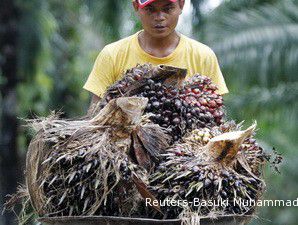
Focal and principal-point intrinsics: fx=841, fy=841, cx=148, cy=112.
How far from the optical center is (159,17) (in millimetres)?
3971

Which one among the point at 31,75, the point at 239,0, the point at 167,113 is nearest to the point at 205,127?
the point at 167,113

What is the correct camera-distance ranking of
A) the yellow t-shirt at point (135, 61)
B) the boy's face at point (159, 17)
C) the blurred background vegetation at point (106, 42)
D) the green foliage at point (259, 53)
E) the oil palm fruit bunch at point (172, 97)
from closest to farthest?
the oil palm fruit bunch at point (172, 97), the boy's face at point (159, 17), the yellow t-shirt at point (135, 61), the blurred background vegetation at point (106, 42), the green foliage at point (259, 53)

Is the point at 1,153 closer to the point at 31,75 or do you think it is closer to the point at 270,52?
the point at 31,75

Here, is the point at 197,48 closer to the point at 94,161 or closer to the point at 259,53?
the point at 94,161

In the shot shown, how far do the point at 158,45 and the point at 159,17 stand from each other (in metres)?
0.19

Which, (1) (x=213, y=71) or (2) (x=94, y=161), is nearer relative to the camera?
(2) (x=94, y=161)

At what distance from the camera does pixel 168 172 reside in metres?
3.38

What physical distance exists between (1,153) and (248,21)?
3439 millimetres

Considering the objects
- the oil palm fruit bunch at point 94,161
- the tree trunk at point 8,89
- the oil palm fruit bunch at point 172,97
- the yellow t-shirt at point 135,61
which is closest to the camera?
the oil palm fruit bunch at point 94,161

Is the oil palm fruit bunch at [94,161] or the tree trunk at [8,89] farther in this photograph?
the tree trunk at [8,89]

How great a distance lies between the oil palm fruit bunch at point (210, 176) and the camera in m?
3.30

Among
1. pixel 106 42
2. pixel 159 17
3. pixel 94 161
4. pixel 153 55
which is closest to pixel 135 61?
pixel 153 55

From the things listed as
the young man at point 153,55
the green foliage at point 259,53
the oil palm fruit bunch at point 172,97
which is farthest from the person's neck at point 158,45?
the green foliage at point 259,53

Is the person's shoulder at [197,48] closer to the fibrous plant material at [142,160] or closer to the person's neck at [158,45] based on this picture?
the person's neck at [158,45]
